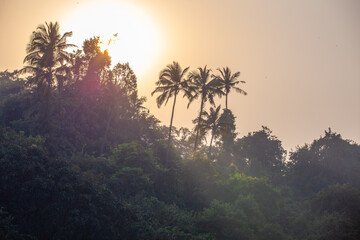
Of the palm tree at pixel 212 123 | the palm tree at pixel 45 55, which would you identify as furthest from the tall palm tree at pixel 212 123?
the palm tree at pixel 45 55

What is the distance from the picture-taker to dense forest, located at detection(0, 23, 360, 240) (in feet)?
64.6

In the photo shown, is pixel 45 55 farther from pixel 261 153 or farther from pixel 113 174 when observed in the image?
pixel 261 153

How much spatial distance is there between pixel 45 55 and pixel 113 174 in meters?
14.7

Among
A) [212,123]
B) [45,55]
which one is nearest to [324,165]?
[212,123]

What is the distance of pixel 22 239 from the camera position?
15320 mm

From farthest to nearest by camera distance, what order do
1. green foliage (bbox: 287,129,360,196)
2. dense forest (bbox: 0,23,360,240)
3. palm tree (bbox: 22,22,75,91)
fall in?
green foliage (bbox: 287,129,360,196), palm tree (bbox: 22,22,75,91), dense forest (bbox: 0,23,360,240)

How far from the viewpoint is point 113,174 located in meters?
30.9

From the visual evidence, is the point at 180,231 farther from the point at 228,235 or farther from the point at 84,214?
A: the point at 84,214

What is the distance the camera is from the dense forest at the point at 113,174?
776 inches

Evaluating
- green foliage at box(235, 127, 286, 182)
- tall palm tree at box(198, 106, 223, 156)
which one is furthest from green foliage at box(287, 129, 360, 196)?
Answer: tall palm tree at box(198, 106, 223, 156)

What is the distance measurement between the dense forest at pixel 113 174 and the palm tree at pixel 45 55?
0.10 metres

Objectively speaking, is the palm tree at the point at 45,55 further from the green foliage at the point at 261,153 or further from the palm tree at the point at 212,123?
the green foliage at the point at 261,153

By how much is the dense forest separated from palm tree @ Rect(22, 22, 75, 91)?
0.34 feet

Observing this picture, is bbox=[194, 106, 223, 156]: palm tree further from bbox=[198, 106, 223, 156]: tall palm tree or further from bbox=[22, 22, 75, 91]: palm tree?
bbox=[22, 22, 75, 91]: palm tree
